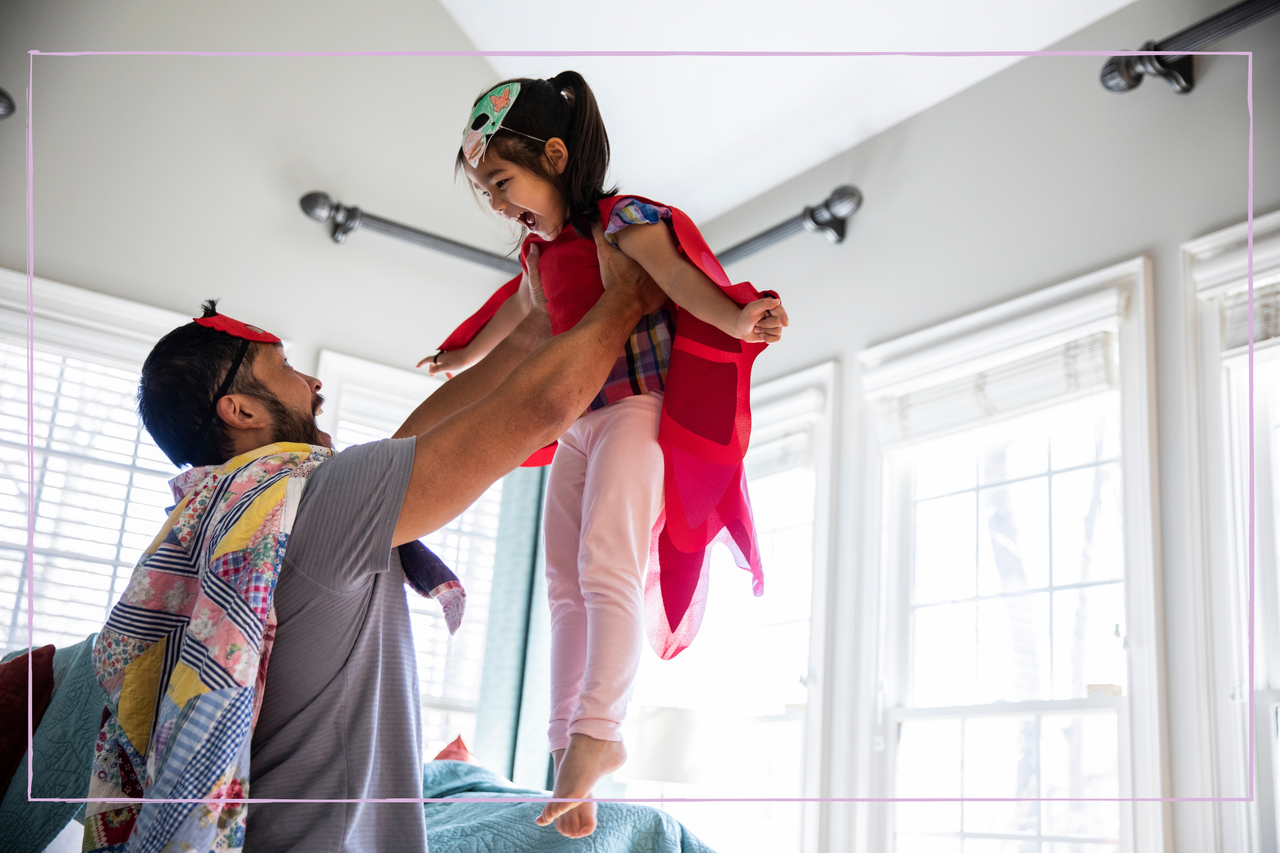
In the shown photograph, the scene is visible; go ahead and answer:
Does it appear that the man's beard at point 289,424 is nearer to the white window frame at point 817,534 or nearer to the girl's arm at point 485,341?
the girl's arm at point 485,341

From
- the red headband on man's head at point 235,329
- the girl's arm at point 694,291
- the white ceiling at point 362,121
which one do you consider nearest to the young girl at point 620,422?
the girl's arm at point 694,291

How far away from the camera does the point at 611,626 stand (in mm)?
1024

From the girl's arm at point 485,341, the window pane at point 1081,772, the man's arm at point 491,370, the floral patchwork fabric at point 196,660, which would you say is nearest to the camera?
the floral patchwork fabric at point 196,660

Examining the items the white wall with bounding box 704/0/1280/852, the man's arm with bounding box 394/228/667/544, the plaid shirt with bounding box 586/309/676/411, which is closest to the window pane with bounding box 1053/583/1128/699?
the white wall with bounding box 704/0/1280/852

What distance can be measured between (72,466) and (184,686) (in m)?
2.36

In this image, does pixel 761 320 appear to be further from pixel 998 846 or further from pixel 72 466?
pixel 72 466

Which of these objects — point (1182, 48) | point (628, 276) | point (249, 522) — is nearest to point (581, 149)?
point (628, 276)

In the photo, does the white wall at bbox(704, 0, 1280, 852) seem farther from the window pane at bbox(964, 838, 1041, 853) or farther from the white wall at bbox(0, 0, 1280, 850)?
the window pane at bbox(964, 838, 1041, 853)

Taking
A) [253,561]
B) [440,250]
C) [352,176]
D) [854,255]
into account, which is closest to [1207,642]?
[854,255]

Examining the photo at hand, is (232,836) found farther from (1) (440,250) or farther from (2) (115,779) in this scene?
(1) (440,250)

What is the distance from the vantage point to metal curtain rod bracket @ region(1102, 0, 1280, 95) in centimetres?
197

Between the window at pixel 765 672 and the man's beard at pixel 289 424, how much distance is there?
1.79 meters

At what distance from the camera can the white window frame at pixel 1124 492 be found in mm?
2096

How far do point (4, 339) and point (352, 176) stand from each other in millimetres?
1104
